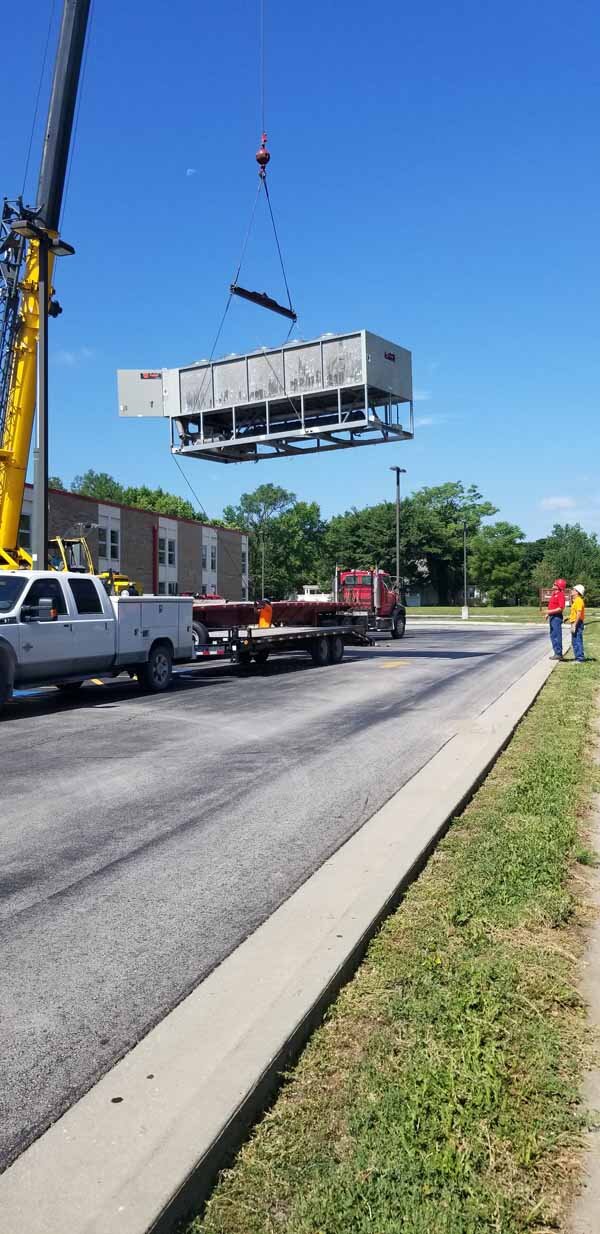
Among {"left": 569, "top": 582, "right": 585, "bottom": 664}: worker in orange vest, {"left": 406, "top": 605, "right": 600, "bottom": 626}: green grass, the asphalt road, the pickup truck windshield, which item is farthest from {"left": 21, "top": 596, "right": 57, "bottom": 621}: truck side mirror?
{"left": 406, "top": 605, "right": 600, "bottom": 626}: green grass

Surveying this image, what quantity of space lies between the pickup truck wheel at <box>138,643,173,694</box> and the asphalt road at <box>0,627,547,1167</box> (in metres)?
1.33

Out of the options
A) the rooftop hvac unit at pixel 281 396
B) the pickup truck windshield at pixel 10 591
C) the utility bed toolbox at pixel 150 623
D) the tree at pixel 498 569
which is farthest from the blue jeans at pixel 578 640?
the tree at pixel 498 569

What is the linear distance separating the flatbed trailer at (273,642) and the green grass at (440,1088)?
13068mm

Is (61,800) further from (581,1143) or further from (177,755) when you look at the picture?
(581,1143)

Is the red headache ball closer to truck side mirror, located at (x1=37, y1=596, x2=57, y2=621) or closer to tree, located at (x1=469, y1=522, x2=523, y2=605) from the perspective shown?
truck side mirror, located at (x1=37, y1=596, x2=57, y2=621)

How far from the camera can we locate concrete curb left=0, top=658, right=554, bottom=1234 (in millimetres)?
2266

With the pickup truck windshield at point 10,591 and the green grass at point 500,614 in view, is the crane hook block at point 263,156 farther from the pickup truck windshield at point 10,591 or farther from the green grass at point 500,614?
the green grass at point 500,614

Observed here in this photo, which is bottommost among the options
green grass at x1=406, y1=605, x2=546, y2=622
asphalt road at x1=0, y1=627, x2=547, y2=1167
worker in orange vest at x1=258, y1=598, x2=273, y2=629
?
asphalt road at x1=0, y1=627, x2=547, y2=1167

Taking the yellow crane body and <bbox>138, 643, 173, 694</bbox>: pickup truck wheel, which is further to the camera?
the yellow crane body

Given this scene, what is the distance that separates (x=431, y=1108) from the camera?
2643mm

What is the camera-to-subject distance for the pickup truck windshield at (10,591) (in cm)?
1244

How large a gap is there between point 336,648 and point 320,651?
0.87 m

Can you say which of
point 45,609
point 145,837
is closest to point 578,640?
point 45,609

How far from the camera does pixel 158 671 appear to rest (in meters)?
15.0
